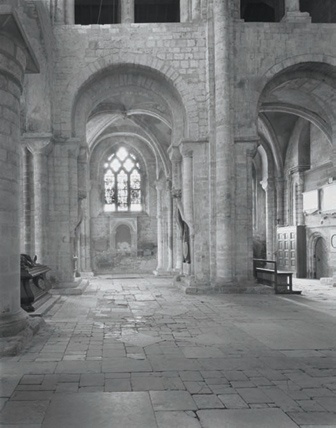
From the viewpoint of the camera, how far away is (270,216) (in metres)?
23.0

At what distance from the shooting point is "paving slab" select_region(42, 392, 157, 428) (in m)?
3.72

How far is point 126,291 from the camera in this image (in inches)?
548

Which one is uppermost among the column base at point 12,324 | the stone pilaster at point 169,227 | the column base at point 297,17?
the column base at point 297,17

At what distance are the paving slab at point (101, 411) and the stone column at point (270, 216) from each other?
1930cm

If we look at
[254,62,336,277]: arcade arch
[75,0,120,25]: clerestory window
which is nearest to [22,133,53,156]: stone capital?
[254,62,336,277]: arcade arch

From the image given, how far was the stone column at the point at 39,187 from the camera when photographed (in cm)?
1282

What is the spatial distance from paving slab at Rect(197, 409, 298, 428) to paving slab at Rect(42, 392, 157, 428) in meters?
0.47

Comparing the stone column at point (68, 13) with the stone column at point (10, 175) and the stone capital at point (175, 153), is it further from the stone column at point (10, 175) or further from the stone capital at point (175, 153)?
the stone column at point (10, 175)

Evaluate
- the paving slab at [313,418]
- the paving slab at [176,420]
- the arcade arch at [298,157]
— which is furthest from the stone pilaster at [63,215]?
the paving slab at [313,418]

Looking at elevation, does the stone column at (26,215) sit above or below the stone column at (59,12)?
below

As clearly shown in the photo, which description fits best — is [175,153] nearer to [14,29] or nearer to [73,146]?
[73,146]

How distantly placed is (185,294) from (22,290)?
17.0 feet

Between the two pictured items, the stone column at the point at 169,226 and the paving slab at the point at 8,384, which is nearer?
the paving slab at the point at 8,384

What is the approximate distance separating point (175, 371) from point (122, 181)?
21699mm
